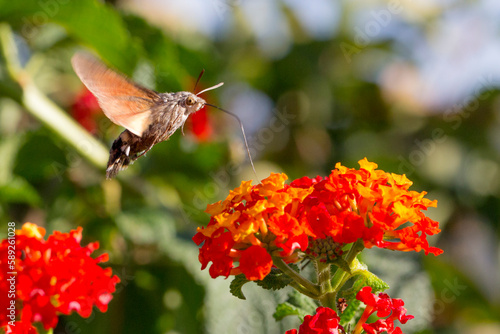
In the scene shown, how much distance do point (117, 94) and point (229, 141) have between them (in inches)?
52.1

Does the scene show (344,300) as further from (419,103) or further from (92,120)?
(419,103)

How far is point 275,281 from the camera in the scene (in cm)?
96

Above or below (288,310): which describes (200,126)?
below

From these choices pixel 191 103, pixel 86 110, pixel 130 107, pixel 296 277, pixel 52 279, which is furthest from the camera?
pixel 86 110

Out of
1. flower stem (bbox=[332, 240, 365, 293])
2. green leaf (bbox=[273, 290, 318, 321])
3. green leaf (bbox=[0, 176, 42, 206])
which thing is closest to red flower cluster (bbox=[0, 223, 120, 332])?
green leaf (bbox=[273, 290, 318, 321])

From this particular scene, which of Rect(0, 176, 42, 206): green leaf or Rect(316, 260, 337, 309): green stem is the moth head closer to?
Rect(316, 260, 337, 309): green stem

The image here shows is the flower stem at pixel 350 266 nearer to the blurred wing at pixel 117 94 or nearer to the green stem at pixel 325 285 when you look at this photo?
the green stem at pixel 325 285

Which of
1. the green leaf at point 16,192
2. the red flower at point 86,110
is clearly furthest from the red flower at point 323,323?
the red flower at point 86,110

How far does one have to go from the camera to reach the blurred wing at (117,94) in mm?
1099

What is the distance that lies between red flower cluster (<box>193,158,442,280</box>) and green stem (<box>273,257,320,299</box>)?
16 mm

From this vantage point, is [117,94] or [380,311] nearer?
[380,311]

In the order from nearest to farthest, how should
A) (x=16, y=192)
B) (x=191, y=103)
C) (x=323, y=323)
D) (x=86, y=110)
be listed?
(x=323, y=323), (x=191, y=103), (x=16, y=192), (x=86, y=110)

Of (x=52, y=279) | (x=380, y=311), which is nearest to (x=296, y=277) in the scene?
(x=380, y=311)

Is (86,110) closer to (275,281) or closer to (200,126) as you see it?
(200,126)
